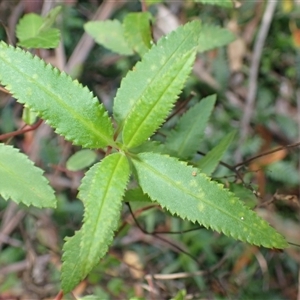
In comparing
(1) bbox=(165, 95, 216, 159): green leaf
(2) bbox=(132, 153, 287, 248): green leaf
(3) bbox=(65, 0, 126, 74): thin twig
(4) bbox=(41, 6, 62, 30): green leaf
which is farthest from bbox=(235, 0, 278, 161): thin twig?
(2) bbox=(132, 153, 287, 248): green leaf

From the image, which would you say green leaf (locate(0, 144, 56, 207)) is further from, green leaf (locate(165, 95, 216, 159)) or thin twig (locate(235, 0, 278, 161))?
thin twig (locate(235, 0, 278, 161))

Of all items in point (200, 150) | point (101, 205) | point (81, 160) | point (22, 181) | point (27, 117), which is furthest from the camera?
point (200, 150)

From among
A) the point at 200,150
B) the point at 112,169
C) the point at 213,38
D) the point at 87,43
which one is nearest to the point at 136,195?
the point at 112,169

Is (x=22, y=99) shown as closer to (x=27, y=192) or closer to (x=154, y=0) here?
(x=27, y=192)

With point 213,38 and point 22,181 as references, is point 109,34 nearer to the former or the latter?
point 213,38

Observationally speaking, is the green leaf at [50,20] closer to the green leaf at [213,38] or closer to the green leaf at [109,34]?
the green leaf at [109,34]
